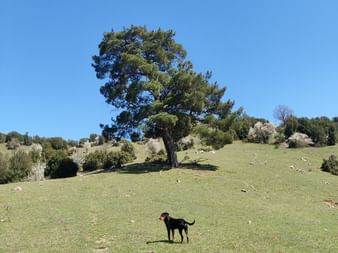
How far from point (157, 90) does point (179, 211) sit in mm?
19598

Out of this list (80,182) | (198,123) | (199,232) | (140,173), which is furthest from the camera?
(198,123)

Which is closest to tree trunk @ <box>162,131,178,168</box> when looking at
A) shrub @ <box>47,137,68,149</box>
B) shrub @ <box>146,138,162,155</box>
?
shrub @ <box>146,138,162,155</box>

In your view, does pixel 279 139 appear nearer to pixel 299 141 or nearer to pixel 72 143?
pixel 299 141

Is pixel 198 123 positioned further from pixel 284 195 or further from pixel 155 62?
pixel 284 195

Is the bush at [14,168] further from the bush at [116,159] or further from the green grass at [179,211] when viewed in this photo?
the green grass at [179,211]

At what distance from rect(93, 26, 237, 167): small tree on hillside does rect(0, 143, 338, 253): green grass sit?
4138 mm

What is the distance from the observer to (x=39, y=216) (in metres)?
19.3

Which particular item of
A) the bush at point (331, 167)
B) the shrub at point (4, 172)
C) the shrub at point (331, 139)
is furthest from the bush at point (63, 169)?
the shrub at point (331, 139)

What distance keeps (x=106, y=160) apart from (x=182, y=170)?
1893cm

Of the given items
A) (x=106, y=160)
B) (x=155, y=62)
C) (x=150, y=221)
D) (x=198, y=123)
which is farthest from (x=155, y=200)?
(x=106, y=160)

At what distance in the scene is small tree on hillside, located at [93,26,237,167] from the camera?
38875 mm

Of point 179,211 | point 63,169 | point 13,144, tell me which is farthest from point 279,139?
point 13,144

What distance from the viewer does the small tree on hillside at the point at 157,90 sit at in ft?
128

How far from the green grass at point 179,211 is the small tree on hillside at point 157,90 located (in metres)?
4.14
